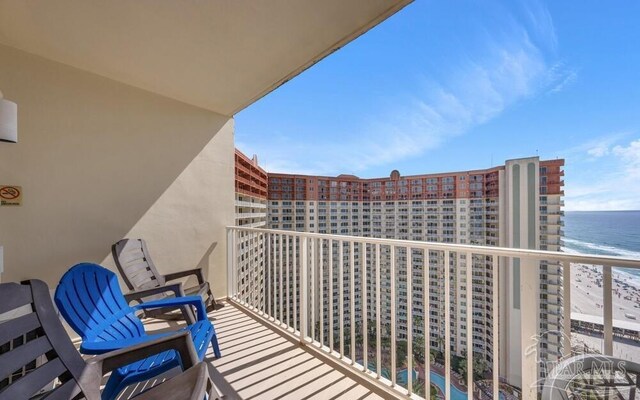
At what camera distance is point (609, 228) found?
493 centimetres

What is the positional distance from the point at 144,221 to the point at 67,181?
81 cm

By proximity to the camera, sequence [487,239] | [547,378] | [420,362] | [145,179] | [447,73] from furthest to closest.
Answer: [447,73]
[487,239]
[145,179]
[420,362]
[547,378]

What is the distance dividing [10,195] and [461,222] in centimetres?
928

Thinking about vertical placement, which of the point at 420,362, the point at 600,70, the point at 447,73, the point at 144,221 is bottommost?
the point at 420,362

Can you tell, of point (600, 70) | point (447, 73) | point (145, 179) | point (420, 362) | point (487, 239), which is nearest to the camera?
point (420, 362)

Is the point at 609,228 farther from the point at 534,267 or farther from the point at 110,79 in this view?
the point at 110,79

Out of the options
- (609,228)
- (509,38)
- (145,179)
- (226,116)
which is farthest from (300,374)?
(509,38)

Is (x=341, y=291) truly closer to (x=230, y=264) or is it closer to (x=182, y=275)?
(x=182, y=275)

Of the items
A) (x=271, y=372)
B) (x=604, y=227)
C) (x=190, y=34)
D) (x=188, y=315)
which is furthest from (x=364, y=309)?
(x=604, y=227)

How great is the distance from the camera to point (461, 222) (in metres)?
8.20

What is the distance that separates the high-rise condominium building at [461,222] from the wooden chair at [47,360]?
1.43 m

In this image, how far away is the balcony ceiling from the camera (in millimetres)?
1938

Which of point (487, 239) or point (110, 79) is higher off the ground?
point (110, 79)

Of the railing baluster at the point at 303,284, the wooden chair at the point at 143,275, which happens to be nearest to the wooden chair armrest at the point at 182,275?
the wooden chair at the point at 143,275
